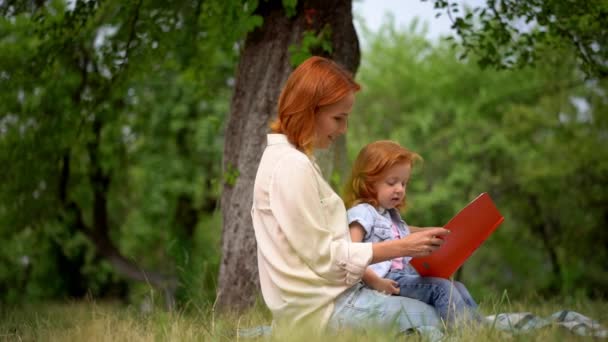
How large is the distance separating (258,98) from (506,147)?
48.5ft

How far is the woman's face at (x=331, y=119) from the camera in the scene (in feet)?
10.9

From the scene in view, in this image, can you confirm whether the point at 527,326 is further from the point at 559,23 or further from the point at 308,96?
the point at 559,23

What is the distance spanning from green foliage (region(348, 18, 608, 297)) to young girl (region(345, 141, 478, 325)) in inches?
390

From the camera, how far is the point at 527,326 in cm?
341

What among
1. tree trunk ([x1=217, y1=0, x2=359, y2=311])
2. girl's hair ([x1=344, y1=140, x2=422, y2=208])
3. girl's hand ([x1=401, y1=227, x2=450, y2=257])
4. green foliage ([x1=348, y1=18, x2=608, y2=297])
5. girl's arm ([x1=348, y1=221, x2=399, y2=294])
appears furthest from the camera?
green foliage ([x1=348, y1=18, x2=608, y2=297])

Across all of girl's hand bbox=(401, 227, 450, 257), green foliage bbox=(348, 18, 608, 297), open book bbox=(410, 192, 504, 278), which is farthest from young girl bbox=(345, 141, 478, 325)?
green foliage bbox=(348, 18, 608, 297)

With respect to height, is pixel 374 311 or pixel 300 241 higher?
pixel 300 241

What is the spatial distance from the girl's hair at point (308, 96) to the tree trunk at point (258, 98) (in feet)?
7.32

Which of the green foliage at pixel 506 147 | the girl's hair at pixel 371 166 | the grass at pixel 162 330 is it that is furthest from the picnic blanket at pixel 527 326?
the green foliage at pixel 506 147

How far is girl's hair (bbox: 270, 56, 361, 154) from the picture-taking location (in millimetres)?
3273

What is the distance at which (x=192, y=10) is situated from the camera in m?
7.71

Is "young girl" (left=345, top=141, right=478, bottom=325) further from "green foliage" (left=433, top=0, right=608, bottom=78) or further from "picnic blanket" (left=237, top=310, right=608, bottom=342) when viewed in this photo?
"green foliage" (left=433, top=0, right=608, bottom=78)

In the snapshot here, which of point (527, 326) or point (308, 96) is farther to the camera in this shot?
point (527, 326)

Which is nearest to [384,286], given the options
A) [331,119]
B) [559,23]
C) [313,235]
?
[313,235]
